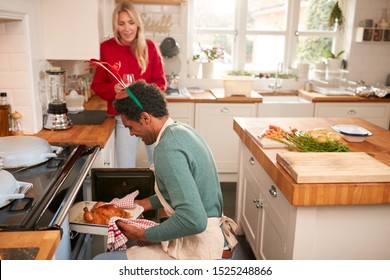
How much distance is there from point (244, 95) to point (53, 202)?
2.73 meters

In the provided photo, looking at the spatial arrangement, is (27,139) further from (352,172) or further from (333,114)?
(333,114)

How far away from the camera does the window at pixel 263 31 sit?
4.57m

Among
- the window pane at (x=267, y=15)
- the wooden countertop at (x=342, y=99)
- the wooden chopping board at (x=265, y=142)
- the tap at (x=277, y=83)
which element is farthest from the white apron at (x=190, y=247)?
the window pane at (x=267, y=15)

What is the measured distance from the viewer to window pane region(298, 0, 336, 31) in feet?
15.1

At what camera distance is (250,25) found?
4629 millimetres

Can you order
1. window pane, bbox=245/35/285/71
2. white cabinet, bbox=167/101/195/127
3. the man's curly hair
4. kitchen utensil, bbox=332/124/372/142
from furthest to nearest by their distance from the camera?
1. window pane, bbox=245/35/285/71
2. white cabinet, bbox=167/101/195/127
3. kitchen utensil, bbox=332/124/372/142
4. the man's curly hair

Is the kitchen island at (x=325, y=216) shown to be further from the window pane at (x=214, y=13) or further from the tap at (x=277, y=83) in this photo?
the window pane at (x=214, y=13)

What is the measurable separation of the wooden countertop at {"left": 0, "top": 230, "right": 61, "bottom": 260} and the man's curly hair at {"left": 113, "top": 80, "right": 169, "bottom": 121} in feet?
1.64

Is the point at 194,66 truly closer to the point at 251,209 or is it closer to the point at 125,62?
the point at 125,62

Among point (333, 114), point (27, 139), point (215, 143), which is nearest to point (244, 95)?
point (215, 143)

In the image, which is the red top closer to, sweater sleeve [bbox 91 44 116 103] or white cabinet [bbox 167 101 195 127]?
sweater sleeve [bbox 91 44 116 103]

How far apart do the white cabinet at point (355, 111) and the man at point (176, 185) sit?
268 cm

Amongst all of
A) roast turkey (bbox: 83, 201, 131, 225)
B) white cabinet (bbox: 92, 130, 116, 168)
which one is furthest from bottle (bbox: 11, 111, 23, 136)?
roast turkey (bbox: 83, 201, 131, 225)

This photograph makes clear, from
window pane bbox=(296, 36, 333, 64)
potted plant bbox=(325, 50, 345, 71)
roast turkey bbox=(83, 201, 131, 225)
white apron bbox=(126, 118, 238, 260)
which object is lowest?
white apron bbox=(126, 118, 238, 260)
